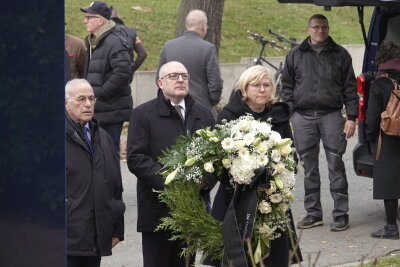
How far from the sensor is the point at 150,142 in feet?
21.5

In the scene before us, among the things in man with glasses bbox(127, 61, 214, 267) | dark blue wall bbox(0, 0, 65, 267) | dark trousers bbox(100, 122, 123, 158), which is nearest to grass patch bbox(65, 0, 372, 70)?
dark trousers bbox(100, 122, 123, 158)

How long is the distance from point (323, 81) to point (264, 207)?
12.1ft

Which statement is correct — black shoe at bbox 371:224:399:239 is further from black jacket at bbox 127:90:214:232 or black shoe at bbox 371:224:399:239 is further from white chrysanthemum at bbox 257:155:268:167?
white chrysanthemum at bbox 257:155:268:167

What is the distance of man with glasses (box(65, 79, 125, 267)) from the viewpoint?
5.81 meters

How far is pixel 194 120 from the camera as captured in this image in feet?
21.9

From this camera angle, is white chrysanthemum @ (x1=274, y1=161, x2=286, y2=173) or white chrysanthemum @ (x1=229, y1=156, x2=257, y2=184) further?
white chrysanthemum @ (x1=274, y1=161, x2=286, y2=173)

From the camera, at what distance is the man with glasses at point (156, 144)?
6.44m

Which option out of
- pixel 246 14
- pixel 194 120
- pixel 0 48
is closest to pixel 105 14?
pixel 194 120

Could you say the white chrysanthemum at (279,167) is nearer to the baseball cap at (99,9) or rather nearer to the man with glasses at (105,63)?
→ the man with glasses at (105,63)

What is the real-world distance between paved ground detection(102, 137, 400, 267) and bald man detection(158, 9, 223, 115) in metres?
1.44

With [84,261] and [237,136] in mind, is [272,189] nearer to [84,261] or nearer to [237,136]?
[237,136]

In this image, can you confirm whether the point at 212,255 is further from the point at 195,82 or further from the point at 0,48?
the point at 195,82

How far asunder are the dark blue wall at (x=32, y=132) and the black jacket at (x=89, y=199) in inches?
82.2

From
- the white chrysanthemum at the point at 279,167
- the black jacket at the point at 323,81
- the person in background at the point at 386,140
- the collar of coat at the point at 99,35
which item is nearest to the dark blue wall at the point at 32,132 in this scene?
the white chrysanthemum at the point at 279,167
